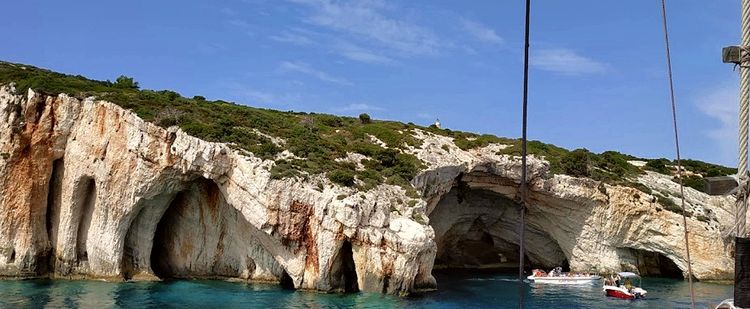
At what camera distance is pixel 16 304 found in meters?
30.2

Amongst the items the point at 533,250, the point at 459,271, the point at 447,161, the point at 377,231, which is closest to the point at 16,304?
the point at 377,231

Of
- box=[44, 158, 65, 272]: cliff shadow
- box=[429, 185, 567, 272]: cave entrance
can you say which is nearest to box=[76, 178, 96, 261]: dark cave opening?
box=[44, 158, 65, 272]: cliff shadow

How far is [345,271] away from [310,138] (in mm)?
13660

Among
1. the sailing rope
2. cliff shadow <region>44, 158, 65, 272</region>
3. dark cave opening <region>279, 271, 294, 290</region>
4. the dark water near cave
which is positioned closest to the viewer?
the sailing rope

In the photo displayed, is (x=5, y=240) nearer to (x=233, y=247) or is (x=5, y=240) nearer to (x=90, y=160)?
(x=90, y=160)

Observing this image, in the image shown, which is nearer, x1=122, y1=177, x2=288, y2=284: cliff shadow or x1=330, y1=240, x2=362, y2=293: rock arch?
x1=330, y1=240, x2=362, y2=293: rock arch

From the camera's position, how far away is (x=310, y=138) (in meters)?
47.5

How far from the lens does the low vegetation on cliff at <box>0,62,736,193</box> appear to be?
4084 centimetres

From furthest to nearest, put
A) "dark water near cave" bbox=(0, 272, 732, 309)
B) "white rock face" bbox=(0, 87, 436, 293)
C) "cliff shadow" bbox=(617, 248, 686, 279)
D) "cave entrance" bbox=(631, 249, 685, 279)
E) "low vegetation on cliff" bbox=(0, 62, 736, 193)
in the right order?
"cave entrance" bbox=(631, 249, 685, 279)
"cliff shadow" bbox=(617, 248, 686, 279)
"low vegetation on cliff" bbox=(0, 62, 736, 193)
"white rock face" bbox=(0, 87, 436, 293)
"dark water near cave" bbox=(0, 272, 732, 309)

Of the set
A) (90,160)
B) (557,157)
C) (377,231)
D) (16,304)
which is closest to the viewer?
(16,304)

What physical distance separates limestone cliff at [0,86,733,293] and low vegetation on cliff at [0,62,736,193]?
108cm

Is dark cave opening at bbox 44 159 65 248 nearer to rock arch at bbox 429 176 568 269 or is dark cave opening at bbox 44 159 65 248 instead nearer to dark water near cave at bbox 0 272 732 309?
dark water near cave at bbox 0 272 732 309

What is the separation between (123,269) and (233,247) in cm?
771

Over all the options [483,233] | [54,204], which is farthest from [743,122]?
[483,233]
